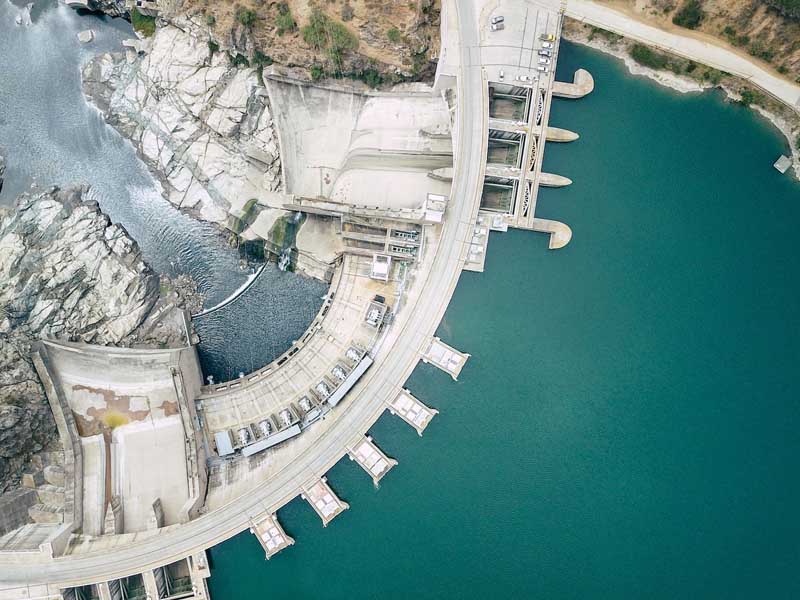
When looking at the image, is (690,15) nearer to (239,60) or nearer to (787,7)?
(787,7)

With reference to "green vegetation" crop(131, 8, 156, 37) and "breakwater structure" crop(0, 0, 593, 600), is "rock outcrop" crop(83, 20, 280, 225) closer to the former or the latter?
"green vegetation" crop(131, 8, 156, 37)

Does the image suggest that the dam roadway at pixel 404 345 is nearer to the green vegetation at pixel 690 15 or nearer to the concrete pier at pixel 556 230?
the concrete pier at pixel 556 230

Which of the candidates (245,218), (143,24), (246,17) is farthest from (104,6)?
(245,218)

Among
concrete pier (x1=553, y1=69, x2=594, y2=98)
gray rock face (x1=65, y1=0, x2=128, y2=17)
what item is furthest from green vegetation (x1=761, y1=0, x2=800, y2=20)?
gray rock face (x1=65, y1=0, x2=128, y2=17)

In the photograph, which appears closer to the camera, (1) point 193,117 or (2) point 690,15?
(2) point 690,15

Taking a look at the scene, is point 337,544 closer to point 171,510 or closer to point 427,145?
point 171,510
